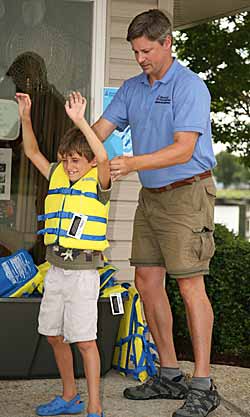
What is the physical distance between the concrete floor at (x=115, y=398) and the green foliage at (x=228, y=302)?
1.32 meters

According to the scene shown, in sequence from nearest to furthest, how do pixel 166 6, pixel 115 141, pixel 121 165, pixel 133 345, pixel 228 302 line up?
pixel 121 165
pixel 133 345
pixel 115 141
pixel 166 6
pixel 228 302

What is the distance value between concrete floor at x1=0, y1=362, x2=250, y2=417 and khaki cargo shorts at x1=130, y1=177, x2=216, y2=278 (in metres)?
0.63

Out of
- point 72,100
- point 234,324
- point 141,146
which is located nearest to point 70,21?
point 141,146

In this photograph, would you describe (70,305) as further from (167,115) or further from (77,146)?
(167,115)

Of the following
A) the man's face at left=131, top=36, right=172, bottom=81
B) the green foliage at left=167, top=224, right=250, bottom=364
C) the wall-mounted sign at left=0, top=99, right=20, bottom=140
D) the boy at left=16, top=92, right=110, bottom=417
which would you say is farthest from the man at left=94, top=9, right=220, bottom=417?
the green foliage at left=167, top=224, right=250, bottom=364

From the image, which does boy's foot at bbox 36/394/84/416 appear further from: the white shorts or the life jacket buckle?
the life jacket buckle

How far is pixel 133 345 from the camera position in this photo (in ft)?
15.8

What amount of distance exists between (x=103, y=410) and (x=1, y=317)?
69 centimetres

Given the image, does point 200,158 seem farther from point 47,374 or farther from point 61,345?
point 47,374

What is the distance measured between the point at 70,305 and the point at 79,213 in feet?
1.26

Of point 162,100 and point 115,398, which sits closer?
point 162,100

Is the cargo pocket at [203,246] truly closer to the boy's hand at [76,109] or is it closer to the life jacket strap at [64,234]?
the life jacket strap at [64,234]

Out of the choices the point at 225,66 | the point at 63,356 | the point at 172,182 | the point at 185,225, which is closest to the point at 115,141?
the point at 172,182

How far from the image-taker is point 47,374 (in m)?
4.71
